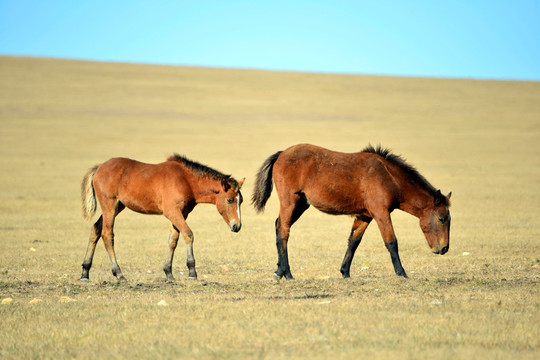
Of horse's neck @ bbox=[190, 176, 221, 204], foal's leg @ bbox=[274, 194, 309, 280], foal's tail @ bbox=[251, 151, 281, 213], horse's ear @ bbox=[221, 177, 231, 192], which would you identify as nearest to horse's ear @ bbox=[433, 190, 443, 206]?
foal's leg @ bbox=[274, 194, 309, 280]

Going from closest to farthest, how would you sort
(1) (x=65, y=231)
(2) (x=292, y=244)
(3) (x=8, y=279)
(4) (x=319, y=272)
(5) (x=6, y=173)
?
(3) (x=8, y=279)
(4) (x=319, y=272)
(2) (x=292, y=244)
(1) (x=65, y=231)
(5) (x=6, y=173)

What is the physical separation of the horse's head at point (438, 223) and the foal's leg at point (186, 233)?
3.85 metres

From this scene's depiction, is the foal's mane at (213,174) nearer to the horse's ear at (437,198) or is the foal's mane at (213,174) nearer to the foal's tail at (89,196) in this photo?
the foal's tail at (89,196)

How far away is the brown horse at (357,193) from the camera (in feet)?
37.1

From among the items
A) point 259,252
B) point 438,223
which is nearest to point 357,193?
point 438,223

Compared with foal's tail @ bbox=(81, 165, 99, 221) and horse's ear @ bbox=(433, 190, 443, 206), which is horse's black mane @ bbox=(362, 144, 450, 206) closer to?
horse's ear @ bbox=(433, 190, 443, 206)

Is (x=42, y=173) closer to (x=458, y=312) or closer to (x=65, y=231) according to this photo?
(x=65, y=231)

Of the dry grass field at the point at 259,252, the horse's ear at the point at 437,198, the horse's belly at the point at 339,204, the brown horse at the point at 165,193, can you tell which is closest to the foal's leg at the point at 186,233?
the brown horse at the point at 165,193

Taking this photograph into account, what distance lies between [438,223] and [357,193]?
4.58 ft

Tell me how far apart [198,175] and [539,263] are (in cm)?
652

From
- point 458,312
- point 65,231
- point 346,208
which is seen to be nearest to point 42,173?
point 65,231

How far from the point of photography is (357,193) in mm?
11438

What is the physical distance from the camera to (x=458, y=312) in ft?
26.4

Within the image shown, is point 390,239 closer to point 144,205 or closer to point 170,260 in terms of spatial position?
point 170,260
